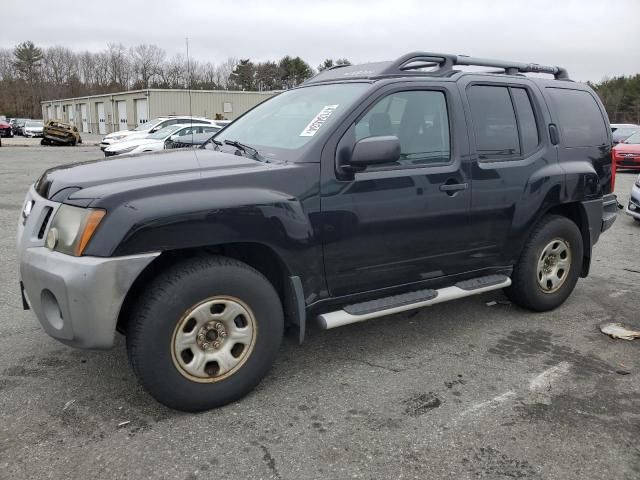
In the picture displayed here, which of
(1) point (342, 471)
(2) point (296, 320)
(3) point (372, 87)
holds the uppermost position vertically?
(3) point (372, 87)

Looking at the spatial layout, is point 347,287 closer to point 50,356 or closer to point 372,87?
point 372,87

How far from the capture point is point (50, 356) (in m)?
3.57

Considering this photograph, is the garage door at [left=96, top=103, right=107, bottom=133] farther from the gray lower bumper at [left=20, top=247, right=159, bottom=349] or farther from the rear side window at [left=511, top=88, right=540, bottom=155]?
the gray lower bumper at [left=20, top=247, right=159, bottom=349]

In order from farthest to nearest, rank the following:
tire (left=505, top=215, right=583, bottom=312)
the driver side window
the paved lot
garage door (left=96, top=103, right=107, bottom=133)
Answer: garage door (left=96, top=103, right=107, bottom=133)
tire (left=505, top=215, right=583, bottom=312)
the driver side window
the paved lot


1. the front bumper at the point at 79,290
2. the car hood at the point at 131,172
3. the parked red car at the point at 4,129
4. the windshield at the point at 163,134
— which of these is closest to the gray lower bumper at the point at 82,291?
the front bumper at the point at 79,290

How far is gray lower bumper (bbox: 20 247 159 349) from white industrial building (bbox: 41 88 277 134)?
3319 cm

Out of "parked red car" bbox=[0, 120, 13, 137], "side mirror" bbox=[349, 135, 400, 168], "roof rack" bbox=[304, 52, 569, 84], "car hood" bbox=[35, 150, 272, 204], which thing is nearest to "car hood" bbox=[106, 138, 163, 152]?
"roof rack" bbox=[304, 52, 569, 84]

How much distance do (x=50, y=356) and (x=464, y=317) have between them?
3.07 m

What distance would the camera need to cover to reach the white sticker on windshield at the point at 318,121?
3.32 meters

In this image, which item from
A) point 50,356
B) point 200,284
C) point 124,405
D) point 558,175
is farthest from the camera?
point 558,175

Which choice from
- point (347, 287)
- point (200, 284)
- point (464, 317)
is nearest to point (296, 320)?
point (347, 287)

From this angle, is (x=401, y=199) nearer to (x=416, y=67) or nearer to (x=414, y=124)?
(x=414, y=124)

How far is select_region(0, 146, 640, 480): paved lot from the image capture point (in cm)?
252

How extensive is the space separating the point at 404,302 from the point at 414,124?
1163mm
